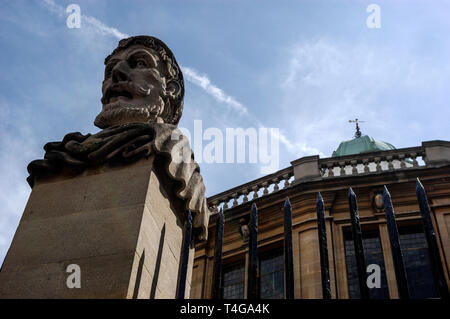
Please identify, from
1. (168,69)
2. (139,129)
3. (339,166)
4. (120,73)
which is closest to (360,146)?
(339,166)

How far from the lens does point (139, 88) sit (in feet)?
14.1

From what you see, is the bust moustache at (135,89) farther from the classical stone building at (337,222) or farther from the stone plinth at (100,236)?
the classical stone building at (337,222)

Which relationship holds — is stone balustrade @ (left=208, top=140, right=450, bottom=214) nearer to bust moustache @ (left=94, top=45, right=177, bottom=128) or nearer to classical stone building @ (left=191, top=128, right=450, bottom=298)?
classical stone building @ (left=191, top=128, right=450, bottom=298)

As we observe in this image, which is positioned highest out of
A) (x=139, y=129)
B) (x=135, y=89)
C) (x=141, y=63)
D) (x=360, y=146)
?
(x=360, y=146)

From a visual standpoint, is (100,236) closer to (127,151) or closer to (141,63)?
(127,151)

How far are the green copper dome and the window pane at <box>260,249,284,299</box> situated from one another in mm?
8640

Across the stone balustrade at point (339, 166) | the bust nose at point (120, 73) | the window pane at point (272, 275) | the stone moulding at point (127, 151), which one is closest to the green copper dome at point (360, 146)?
the stone balustrade at point (339, 166)

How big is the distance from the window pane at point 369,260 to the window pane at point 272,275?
6.29ft

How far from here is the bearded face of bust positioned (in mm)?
4180

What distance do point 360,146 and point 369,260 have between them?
9.89m
